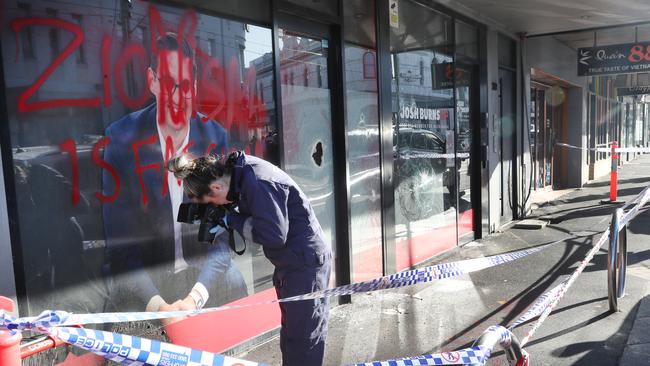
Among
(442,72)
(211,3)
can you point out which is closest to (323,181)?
(211,3)

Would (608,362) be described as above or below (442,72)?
below

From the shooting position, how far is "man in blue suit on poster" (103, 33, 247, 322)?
337cm

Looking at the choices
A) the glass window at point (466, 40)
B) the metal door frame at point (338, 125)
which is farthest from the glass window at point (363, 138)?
the glass window at point (466, 40)

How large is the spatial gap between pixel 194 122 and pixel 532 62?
840 cm

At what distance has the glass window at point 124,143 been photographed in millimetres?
2928

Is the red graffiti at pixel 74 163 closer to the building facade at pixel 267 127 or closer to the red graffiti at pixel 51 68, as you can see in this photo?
the building facade at pixel 267 127

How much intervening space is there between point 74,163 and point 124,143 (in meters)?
0.35

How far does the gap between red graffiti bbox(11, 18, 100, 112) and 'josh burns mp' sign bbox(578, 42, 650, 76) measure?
1030 cm

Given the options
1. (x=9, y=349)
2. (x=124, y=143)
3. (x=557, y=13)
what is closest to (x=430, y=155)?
(x=557, y=13)

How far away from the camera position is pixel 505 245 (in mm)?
7875

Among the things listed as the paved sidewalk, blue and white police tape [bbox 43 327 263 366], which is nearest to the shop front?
blue and white police tape [bbox 43 327 263 366]

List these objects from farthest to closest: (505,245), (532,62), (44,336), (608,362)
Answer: (532,62) → (505,245) → (608,362) → (44,336)

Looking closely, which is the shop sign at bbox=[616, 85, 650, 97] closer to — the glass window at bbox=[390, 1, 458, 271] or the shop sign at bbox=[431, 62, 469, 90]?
the shop sign at bbox=[431, 62, 469, 90]

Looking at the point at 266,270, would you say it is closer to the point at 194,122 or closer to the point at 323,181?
the point at 323,181
